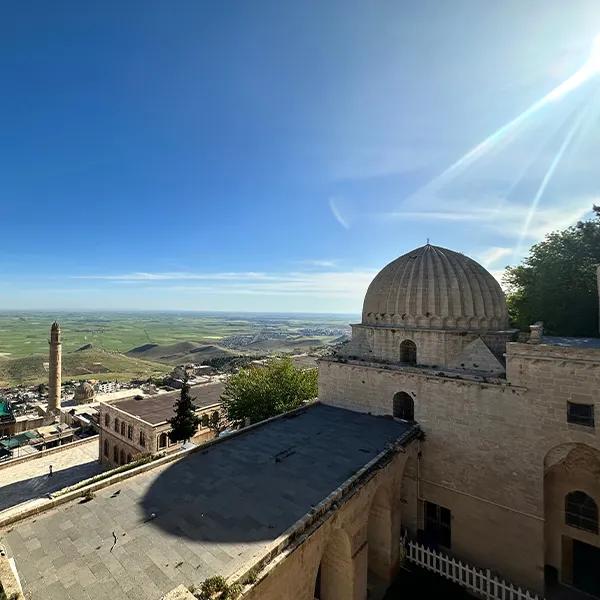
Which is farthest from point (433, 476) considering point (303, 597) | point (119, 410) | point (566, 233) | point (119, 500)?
point (119, 410)

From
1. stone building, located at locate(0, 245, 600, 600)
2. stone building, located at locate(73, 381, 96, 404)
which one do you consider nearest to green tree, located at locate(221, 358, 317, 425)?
stone building, located at locate(0, 245, 600, 600)

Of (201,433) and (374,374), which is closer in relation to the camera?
(374,374)

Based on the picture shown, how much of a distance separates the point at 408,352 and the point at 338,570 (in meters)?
9.81

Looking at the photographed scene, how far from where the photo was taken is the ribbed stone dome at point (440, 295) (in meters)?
17.0

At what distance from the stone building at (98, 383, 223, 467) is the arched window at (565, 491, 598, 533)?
22.6m

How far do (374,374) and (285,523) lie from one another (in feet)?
32.0

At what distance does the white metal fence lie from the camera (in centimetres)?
1251

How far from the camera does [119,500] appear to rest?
32.4ft

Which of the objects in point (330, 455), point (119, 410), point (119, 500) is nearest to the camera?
point (119, 500)

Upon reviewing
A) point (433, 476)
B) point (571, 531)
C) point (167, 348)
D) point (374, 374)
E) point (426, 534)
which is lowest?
point (167, 348)

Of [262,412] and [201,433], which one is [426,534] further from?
[201,433]

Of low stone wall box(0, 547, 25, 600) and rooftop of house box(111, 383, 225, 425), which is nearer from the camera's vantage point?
low stone wall box(0, 547, 25, 600)

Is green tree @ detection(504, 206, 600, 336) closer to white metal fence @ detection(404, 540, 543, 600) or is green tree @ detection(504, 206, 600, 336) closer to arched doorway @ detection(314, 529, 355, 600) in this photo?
white metal fence @ detection(404, 540, 543, 600)

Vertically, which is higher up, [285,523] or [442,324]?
[442,324]
